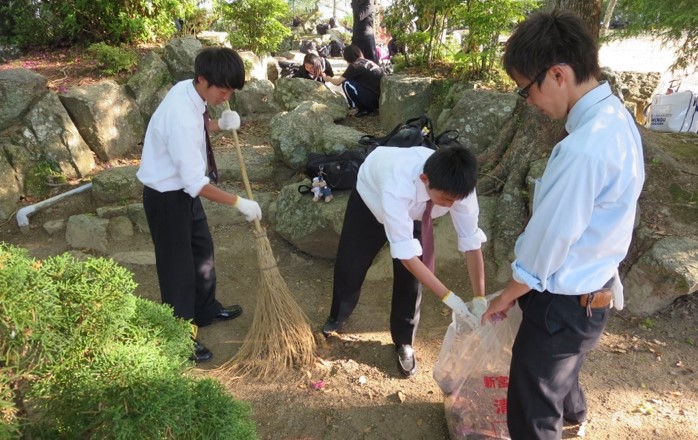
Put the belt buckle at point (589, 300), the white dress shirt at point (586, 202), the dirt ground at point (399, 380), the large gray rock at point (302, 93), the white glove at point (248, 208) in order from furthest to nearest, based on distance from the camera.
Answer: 1. the large gray rock at point (302, 93)
2. the white glove at point (248, 208)
3. the dirt ground at point (399, 380)
4. the belt buckle at point (589, 300)
5. the white dress shirt at point (586, 202)

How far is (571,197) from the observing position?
145 cm

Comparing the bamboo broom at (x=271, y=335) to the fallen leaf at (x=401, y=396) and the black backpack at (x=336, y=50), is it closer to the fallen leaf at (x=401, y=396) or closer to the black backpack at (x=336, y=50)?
the fallen leaf at (x=401, y=396)

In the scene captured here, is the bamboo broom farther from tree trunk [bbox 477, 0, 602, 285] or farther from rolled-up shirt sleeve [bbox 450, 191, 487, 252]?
tree trunk [bbox 477, 0, 602, 285]

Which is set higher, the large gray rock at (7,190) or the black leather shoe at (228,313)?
the large gray rock at (7,190)

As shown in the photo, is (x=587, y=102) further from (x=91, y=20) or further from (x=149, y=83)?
(x=91, y=20)

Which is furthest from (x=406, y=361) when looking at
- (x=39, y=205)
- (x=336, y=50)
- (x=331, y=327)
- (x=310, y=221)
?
(x=336, y=50)

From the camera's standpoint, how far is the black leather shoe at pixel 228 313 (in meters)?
3.62

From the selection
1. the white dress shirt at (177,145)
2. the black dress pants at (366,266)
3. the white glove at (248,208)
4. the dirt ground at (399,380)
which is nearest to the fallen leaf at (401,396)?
the dirt ground at (399,380)

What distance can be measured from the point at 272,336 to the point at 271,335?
0.04 ft

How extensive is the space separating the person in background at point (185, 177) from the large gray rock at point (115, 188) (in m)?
2.24

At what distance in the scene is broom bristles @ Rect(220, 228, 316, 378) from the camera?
10.1 ft

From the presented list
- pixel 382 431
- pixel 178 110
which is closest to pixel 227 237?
pixel 178 110

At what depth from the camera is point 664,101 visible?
6.20 m

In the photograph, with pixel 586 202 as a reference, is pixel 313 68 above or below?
below
